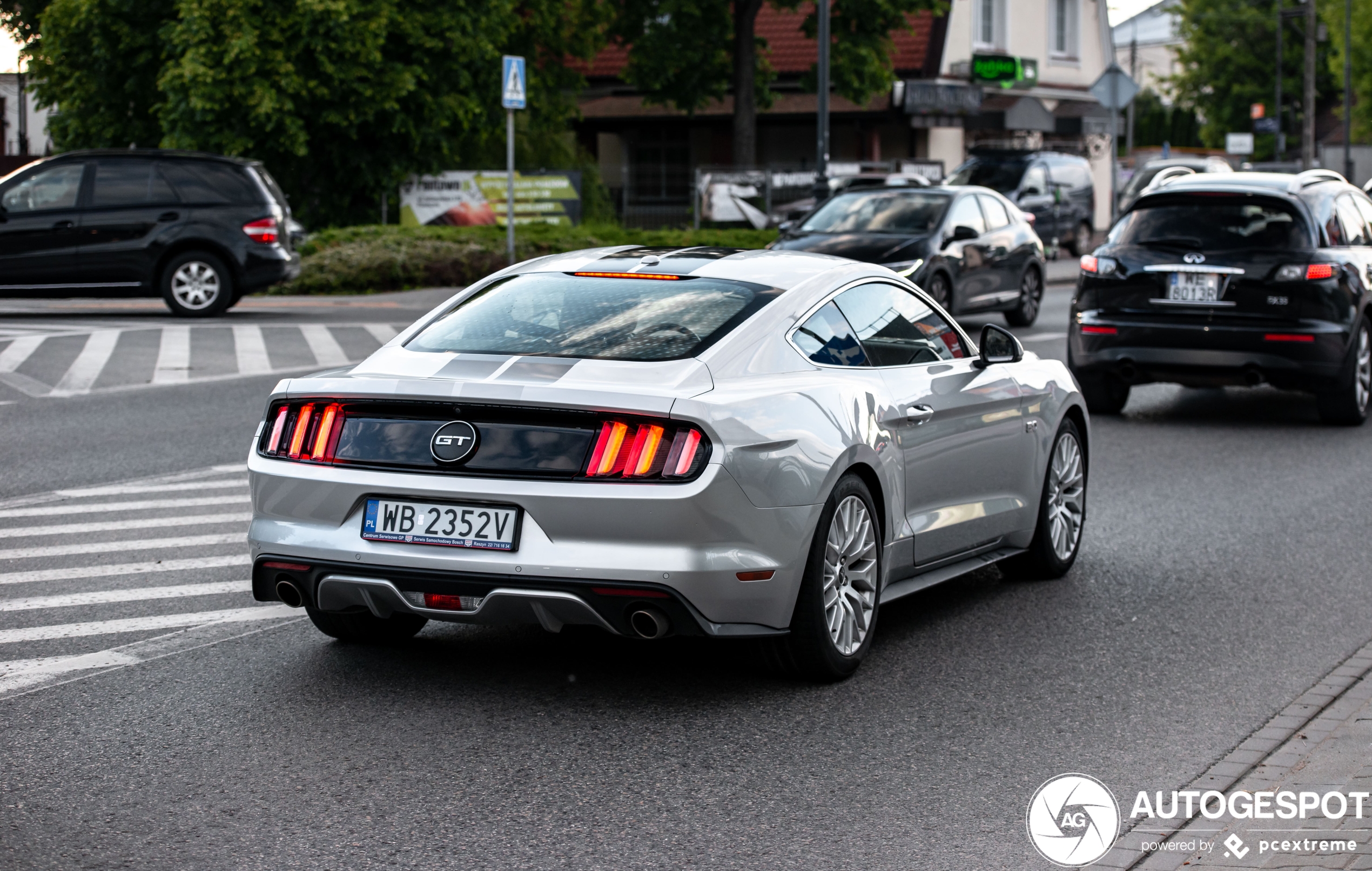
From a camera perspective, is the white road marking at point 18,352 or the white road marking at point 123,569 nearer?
the white road marking at point 123,569

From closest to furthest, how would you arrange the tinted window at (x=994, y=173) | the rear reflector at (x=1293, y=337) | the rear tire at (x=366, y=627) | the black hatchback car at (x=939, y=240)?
the rear tire at (x=366, y=627) → the rear reflector at (x=1293, y=337) → the black hatchback car at (x=939, y=240) → the tinted window at (x=994, y=173)

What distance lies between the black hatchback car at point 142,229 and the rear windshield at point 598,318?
1436cm

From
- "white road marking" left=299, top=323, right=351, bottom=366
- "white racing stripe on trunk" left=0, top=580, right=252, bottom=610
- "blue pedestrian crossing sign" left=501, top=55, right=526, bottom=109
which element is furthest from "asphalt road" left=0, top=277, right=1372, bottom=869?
"blue pedestrian crossing sign" left=501, top=55, right=526, bottom=109

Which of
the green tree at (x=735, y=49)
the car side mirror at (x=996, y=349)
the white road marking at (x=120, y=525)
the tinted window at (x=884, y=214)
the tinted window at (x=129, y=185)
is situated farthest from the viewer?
the green tree at (x=735, y=49)

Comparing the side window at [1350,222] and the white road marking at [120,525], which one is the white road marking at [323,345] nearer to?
the white road marking at [120,525]

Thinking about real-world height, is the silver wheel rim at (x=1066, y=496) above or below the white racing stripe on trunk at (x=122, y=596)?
above

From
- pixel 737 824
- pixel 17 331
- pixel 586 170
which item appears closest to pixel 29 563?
pixel 737 824

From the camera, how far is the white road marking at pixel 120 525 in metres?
8.61

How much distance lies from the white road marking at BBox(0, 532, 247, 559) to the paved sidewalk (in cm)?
485

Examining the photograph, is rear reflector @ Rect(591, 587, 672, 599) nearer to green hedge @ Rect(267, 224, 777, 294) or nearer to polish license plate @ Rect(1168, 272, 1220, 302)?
polish license plate @ Rect(1168, 272, 1220, 302)

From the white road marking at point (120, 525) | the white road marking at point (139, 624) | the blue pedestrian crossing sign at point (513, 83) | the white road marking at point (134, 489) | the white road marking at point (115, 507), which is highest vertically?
the blue pedestrian crossing sign at point (513, 83)

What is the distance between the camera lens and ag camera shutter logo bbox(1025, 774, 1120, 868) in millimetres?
4367

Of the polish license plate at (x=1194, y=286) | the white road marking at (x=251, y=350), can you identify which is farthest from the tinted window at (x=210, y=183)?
the polish license plate at (x=1194, y=286)

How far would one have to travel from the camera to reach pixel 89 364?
15.7 meters
